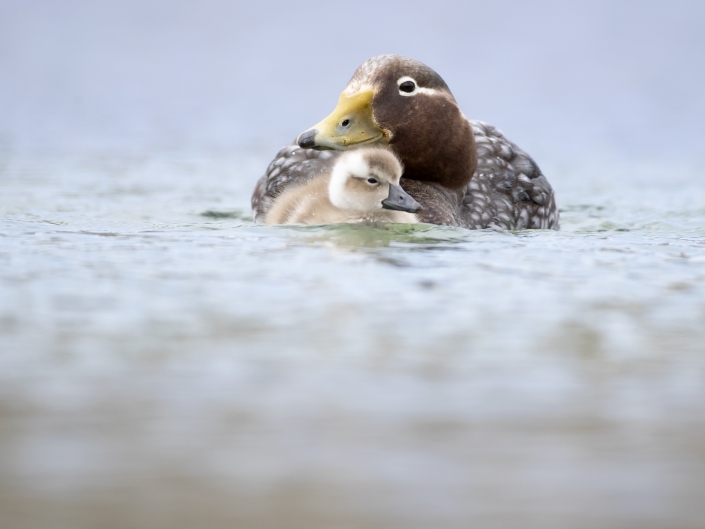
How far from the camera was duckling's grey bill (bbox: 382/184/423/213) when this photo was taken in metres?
4.24

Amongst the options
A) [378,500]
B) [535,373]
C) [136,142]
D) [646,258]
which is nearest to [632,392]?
[535,373]

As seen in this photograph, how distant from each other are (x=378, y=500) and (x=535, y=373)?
29.6 inches

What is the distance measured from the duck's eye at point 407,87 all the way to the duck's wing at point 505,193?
59cm

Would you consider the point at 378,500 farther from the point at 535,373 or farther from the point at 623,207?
the point at 623,207

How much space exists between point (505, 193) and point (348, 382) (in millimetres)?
3078

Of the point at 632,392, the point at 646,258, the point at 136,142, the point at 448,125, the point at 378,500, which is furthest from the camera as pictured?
the point at 136,142

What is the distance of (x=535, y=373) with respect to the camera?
224 cm

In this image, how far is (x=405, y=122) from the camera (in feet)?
15.2

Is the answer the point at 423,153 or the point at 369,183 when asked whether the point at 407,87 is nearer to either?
the point at 423,153

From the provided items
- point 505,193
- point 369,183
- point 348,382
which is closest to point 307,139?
point 369,183

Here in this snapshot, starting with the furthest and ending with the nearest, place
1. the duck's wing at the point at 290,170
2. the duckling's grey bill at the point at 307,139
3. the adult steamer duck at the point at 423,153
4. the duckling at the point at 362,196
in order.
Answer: the duck's wing at the point at 290,170
the adult steamer duck at the point at 423,153
the duckling's grey bill at the point at 307,139
the duckling at the point at 362,196

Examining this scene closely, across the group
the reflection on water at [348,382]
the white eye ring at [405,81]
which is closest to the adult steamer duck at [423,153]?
the white eye ring at [405,81]

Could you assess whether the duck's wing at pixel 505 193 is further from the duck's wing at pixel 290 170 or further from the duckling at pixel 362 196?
the duck's wing at pixel 290 170

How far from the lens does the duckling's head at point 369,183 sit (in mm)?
4340
